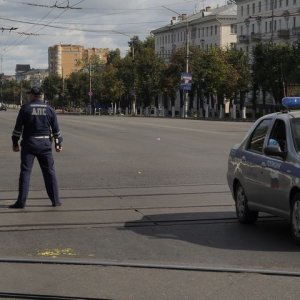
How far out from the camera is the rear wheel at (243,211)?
28.3 feet

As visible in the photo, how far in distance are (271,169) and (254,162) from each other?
0.57 m

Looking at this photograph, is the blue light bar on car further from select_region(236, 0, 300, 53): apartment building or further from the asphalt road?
select_region(236, 0, 300, 53): apartment building

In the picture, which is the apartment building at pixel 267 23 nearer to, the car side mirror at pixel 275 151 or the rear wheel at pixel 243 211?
the rear wheel at pixel 243 211

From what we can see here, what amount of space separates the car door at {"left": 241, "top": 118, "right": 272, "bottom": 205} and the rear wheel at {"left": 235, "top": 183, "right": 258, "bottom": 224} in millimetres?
166

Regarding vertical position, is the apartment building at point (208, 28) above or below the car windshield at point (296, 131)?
above

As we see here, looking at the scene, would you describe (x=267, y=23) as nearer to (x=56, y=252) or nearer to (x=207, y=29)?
(x=207, y=29)

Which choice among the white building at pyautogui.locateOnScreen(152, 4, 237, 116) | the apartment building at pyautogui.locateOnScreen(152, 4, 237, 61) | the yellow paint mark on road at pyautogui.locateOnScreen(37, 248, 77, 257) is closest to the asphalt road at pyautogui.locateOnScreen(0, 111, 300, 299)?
the yellow paint mark on road at pyautogui.locateOnScreen(37, 248, 77, 257)

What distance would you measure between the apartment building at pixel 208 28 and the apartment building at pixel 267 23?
373 cm

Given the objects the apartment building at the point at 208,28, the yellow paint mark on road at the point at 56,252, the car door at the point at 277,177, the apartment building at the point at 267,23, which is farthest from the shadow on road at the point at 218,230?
the apartment building at the point at 208,28

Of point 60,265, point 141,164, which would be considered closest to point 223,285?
point 60,265

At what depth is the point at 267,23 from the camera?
9588cm

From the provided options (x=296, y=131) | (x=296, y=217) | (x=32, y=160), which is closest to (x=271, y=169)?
(x=296, y=131)

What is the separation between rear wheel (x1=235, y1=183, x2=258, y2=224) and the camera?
28.3 feet

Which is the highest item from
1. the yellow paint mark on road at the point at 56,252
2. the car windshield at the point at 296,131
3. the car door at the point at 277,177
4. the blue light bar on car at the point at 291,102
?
the blue light bar on car at the point at 291,102
